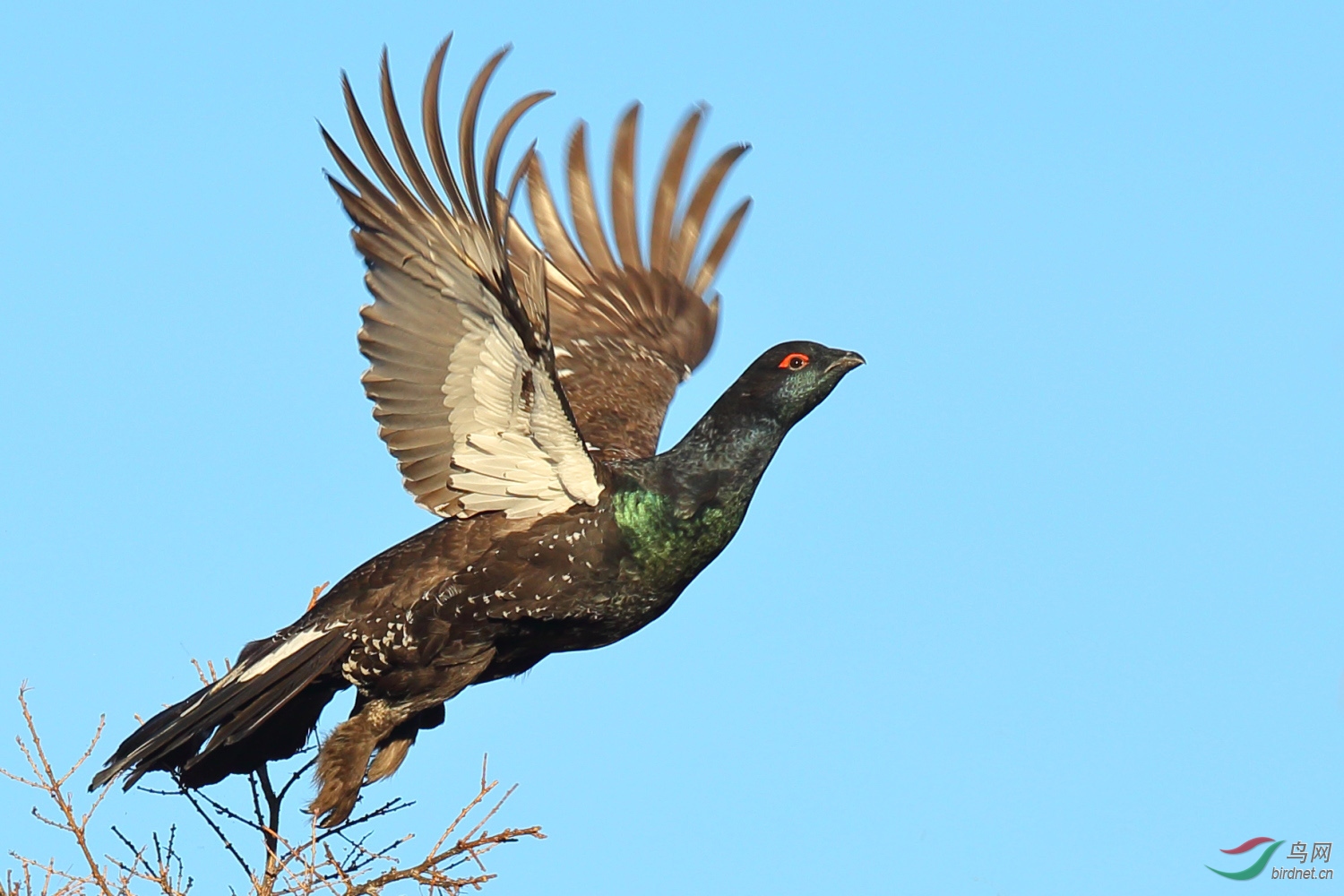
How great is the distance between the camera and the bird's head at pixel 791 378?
20.9 ft

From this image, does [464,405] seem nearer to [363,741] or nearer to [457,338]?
[457,338]

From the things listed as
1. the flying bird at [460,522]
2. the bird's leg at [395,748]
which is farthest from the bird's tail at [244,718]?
the bird's leg at [395,748]

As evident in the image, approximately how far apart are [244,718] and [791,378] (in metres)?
2.38

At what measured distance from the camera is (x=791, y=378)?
638 cm

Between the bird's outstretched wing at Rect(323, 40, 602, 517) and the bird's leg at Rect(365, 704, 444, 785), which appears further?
the bird's leg at Rect(365, 704, 444, 785)

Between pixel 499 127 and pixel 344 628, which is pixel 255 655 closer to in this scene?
pixel 344 628

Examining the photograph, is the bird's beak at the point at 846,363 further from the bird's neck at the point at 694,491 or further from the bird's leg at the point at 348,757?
the bird's leg at the point at 348,757

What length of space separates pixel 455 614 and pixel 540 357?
107cm

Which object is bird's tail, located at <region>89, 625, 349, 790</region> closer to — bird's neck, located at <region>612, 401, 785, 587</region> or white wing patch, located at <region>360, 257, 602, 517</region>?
white wing patch, located at <region>360, 257, 602, 517</region>

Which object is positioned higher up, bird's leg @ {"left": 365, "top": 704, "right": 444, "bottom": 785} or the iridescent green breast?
the iridescent green breast

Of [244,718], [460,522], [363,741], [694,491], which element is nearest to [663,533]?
[694,491]

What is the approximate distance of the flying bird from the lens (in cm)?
577

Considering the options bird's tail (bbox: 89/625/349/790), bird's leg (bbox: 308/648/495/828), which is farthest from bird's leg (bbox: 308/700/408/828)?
bird's tail (bbox: 89/625/349/790)

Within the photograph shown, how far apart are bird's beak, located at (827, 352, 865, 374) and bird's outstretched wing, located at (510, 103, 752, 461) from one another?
4.50ft
